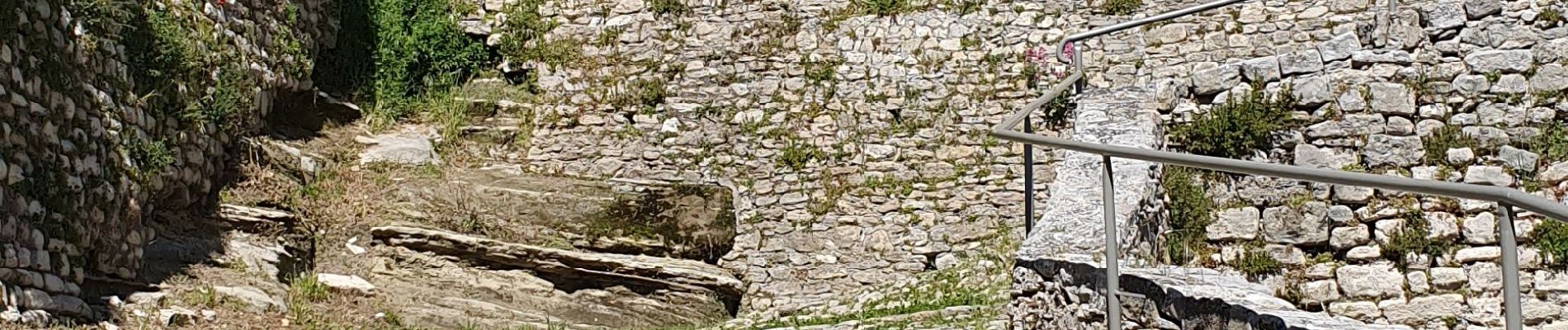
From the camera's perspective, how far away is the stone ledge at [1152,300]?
13.4 feet

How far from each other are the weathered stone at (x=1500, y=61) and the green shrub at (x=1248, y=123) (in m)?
0.70

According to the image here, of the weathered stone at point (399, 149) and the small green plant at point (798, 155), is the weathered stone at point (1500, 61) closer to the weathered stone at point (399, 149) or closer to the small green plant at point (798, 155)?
the small green plant at point (798, 155)

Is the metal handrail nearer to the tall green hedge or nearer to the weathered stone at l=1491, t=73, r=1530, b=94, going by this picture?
the weathered stone at l=1491, t=73, r=1530, b=94

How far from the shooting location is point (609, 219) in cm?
943

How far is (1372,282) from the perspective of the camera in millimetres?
5586

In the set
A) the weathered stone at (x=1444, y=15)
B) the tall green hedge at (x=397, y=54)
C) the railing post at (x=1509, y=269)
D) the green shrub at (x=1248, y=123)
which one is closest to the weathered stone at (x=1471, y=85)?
the weathered stone at (x=1444, y=15)

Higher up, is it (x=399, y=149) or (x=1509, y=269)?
(x=399, y=149)

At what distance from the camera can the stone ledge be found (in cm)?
408

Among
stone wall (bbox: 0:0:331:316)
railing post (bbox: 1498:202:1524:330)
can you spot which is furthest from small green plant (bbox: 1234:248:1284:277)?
stone wall (bbox: 0:0:331:316)

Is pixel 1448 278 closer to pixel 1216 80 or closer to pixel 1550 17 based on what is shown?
pixel 1216 80

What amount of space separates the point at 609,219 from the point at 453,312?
1579 millimetres

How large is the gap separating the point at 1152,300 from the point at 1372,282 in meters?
1.42

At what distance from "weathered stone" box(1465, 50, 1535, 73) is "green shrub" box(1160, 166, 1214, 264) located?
1.15 m

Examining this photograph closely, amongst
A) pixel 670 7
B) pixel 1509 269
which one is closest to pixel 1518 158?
pixel 1509 269
